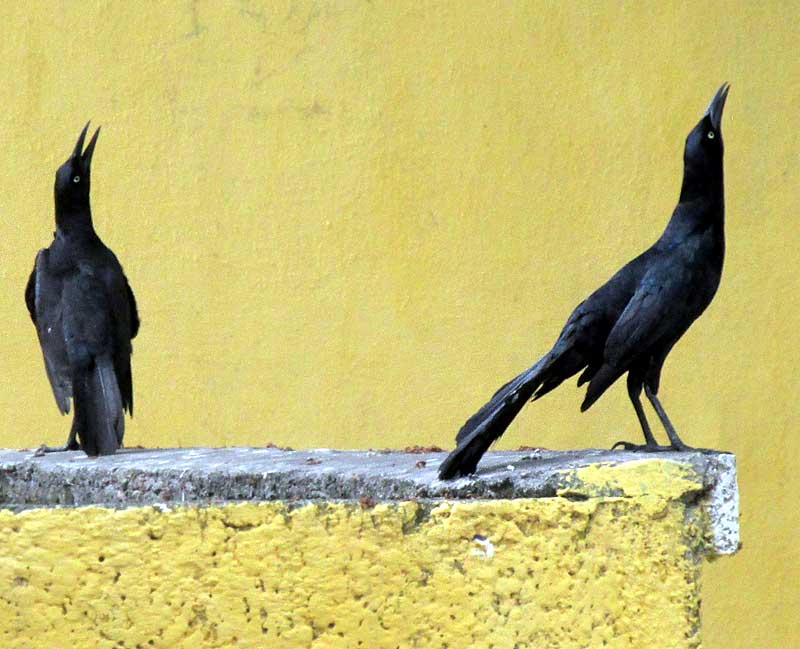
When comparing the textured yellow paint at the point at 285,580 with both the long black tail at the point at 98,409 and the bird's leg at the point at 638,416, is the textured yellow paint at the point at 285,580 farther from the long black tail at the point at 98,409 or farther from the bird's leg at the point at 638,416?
the long black tail at the point at 98,409

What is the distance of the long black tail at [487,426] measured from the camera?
249 cm

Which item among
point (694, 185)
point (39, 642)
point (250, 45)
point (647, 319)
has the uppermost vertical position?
point (250, 45)

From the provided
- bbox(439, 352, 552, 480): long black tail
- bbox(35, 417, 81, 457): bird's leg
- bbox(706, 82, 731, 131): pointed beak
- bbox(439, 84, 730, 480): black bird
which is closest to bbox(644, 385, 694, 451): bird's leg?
bbox(439, 84, 730, 480): black bird

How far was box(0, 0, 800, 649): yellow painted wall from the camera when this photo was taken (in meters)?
4.50

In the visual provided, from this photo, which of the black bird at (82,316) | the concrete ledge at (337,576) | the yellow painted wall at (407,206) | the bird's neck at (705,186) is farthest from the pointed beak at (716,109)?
the black bird at (82,316)

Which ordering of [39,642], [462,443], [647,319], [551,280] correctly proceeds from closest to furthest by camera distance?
[39,642]
[462,443]
[647,319]
[551,280]

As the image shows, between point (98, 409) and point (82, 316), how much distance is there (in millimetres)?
265

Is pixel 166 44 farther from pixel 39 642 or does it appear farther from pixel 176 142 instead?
pixel 39 642

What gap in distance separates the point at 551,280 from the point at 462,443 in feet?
6.72

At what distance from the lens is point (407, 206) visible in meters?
4.57

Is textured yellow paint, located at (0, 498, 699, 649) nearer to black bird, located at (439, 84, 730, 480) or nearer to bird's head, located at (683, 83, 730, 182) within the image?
black bird, located at (439, 84, 730, 480)

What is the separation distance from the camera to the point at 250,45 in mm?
4602

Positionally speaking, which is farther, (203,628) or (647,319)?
(647,319)

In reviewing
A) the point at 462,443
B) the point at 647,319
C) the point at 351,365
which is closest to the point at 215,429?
the point at 351,365
